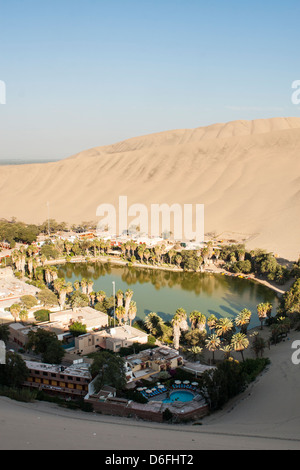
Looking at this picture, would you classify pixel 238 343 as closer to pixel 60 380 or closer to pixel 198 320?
pixel 198 320

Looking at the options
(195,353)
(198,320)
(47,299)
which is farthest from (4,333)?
(198,320)

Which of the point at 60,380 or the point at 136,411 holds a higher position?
the point at 136,411

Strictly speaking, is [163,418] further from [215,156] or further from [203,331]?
[215,156]

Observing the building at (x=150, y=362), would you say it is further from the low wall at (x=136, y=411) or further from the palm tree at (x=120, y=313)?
the palm tree at (x=120, y=313)

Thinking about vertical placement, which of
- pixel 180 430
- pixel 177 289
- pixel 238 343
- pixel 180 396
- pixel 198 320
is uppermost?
pixel 180 430

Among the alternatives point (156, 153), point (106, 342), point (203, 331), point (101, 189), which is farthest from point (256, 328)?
point (156, 153)

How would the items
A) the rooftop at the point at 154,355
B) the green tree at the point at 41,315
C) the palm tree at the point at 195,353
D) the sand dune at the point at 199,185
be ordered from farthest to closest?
the sand dune at the point at 199,185
the green tree at the point at 41,315
the palm tree at the point at 195,353
the rooftop at the point at 154,355

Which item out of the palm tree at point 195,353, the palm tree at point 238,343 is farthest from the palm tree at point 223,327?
the palm tree at point 238,343
